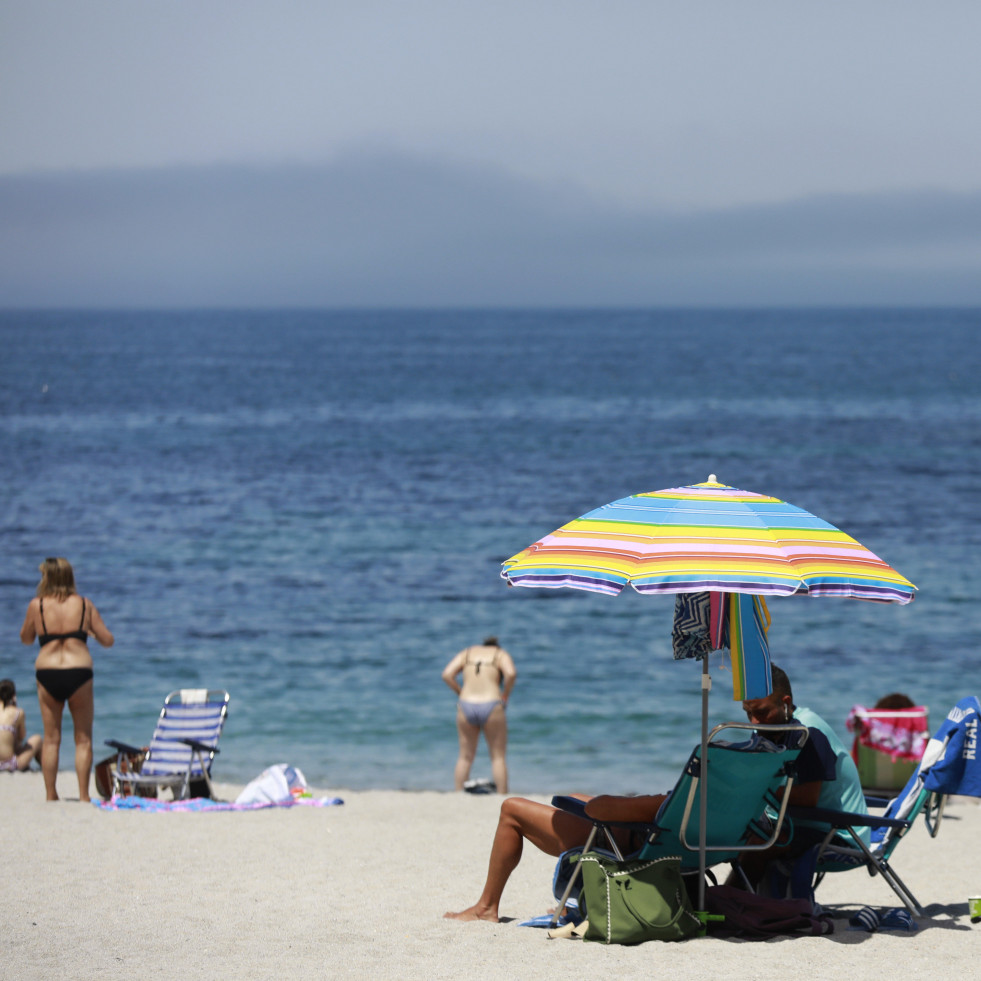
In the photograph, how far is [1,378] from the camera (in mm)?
72312

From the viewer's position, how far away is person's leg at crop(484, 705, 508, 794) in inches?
397

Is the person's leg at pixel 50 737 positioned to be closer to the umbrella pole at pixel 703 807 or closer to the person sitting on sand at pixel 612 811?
the person sitting on sand at pixel 612 811

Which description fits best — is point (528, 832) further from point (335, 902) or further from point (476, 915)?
point (335, 902)

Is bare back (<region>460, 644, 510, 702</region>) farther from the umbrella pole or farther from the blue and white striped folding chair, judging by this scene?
the umbrella pole

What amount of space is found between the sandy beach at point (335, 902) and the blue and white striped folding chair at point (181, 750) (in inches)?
17.6

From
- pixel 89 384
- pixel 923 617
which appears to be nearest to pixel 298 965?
pixel 923 617

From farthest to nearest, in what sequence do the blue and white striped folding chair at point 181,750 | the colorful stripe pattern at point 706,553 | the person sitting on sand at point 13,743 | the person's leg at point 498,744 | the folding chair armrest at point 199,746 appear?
the person's leg at point 498,744 → the person sitting on sand at point 13,743 → the blue and white striped folding chair at point 181,750 → the folding chair armrest at point 199,746 → the colorful stripe pattern at point 706,553

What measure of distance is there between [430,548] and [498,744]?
13.8 m

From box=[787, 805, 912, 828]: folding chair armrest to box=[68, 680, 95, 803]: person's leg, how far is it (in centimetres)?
480

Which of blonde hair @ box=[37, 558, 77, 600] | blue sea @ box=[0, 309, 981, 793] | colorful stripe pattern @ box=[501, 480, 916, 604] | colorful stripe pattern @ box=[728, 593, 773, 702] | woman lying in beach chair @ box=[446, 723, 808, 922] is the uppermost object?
colorful stripe pattern @ box=[501, 480, 916, 604]

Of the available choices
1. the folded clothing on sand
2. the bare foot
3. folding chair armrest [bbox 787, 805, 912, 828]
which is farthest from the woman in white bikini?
folding chair armrest [bbox 787, 805, 912, 828]

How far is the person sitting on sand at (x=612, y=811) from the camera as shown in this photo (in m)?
5.07

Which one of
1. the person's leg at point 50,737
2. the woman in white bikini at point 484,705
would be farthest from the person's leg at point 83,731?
the woman in white bikini at point 484,705

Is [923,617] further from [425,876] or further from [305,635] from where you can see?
[425,876]
